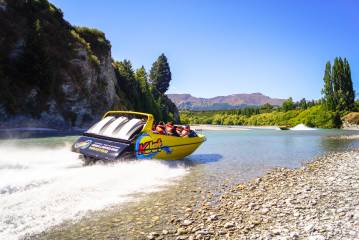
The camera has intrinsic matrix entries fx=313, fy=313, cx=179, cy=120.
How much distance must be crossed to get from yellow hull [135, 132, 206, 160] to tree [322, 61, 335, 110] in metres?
86.5

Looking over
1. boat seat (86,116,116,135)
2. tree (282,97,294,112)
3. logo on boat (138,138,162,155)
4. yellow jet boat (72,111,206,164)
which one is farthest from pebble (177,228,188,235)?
tree (282,97,294,112)

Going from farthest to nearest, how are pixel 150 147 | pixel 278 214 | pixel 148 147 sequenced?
pixel 150 147 → pixel 148 147 → pixel 278 214

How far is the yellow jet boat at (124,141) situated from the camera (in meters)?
13.3

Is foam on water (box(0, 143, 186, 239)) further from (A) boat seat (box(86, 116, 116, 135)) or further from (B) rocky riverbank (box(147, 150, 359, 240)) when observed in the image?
(B) rocky riverbank (box(147, 150, 359, 240))

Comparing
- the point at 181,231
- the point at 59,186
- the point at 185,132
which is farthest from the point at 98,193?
the point at 185,132

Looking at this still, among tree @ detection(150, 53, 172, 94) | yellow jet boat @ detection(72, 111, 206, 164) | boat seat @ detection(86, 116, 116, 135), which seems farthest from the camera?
tree @ detection(150, 53, 172, 94)

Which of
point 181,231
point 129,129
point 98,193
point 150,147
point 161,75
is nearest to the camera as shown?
point 181,231

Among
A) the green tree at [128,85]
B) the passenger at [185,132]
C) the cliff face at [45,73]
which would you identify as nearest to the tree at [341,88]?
the green tree at [128,85]

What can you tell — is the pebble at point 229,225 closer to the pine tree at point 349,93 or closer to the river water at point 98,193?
the river water at point 98,193

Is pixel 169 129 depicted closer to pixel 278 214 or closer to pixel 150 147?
pixel 150 147

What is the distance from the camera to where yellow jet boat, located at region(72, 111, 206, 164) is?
43.7 feet

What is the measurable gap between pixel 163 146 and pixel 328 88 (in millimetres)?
91361

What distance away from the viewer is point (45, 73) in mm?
42344

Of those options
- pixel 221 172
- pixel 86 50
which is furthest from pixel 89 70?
pixel 221 172
